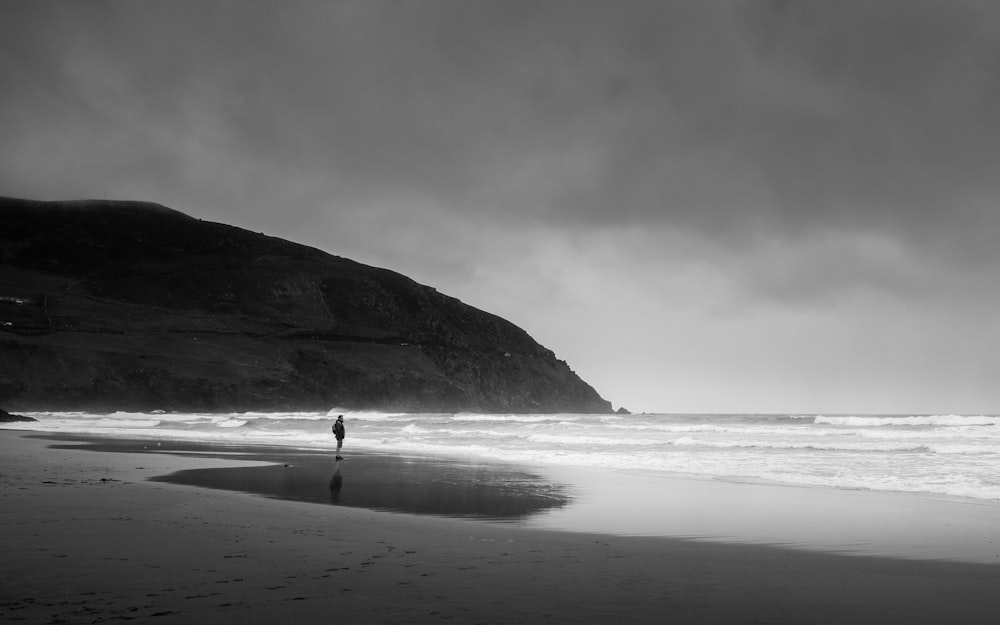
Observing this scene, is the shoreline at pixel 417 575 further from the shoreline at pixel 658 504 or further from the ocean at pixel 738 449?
the ocean at pixel 738 449

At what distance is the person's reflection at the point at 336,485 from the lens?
14.1 metres

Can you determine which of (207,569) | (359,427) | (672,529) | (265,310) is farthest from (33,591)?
(265,310)

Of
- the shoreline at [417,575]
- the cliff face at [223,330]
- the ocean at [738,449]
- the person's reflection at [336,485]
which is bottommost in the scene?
the person's reflection at [336,485]

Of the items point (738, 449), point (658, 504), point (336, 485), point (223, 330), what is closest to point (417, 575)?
point (658, 504)

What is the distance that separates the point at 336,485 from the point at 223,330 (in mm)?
106745

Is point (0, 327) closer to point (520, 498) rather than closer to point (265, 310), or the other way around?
point (265, 310)

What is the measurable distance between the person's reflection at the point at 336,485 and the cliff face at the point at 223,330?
80315 mm

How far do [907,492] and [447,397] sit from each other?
10462 cm

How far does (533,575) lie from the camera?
715cm

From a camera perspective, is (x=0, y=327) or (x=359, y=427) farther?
(x=0, y=327)

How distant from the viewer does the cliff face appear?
3720 inches

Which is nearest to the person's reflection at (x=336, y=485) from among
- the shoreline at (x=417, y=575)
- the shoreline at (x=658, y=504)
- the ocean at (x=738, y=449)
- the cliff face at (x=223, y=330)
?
the shoreline at (x=658, y=504)

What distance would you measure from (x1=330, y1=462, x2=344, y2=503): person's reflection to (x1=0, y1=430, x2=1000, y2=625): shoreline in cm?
274

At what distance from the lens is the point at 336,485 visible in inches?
658
